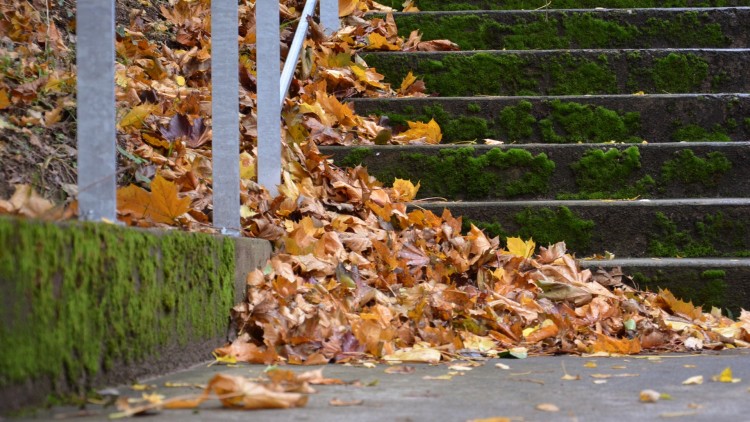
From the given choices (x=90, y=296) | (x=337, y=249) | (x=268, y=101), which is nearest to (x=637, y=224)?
(x=337, y=249)

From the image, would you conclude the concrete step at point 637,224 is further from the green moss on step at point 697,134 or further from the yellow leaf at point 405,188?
the green moss on step at point 697,134

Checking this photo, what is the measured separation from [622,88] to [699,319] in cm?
140

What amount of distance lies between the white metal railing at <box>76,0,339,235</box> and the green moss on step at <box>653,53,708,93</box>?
1.38 m

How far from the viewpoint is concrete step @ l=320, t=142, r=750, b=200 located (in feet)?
10.6

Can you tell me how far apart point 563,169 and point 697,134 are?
64cm

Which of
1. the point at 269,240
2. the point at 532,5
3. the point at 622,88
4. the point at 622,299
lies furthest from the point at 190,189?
the point at 532,5

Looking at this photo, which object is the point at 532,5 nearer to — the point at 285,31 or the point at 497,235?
the point at 285,31

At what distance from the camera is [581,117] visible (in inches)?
139

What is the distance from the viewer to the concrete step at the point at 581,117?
3523 mm

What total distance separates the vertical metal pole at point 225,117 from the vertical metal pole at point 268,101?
1.50 ft

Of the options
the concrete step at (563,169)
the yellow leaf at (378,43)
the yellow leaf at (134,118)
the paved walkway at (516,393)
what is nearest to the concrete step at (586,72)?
the yellow leaf at (378,43)

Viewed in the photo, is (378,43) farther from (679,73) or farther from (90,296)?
(90,296)

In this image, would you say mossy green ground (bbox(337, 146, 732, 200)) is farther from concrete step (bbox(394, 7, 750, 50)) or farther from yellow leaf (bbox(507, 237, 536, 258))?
concrete step (bbox(394, 7, 750, 50))

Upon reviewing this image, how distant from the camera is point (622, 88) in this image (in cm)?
381
